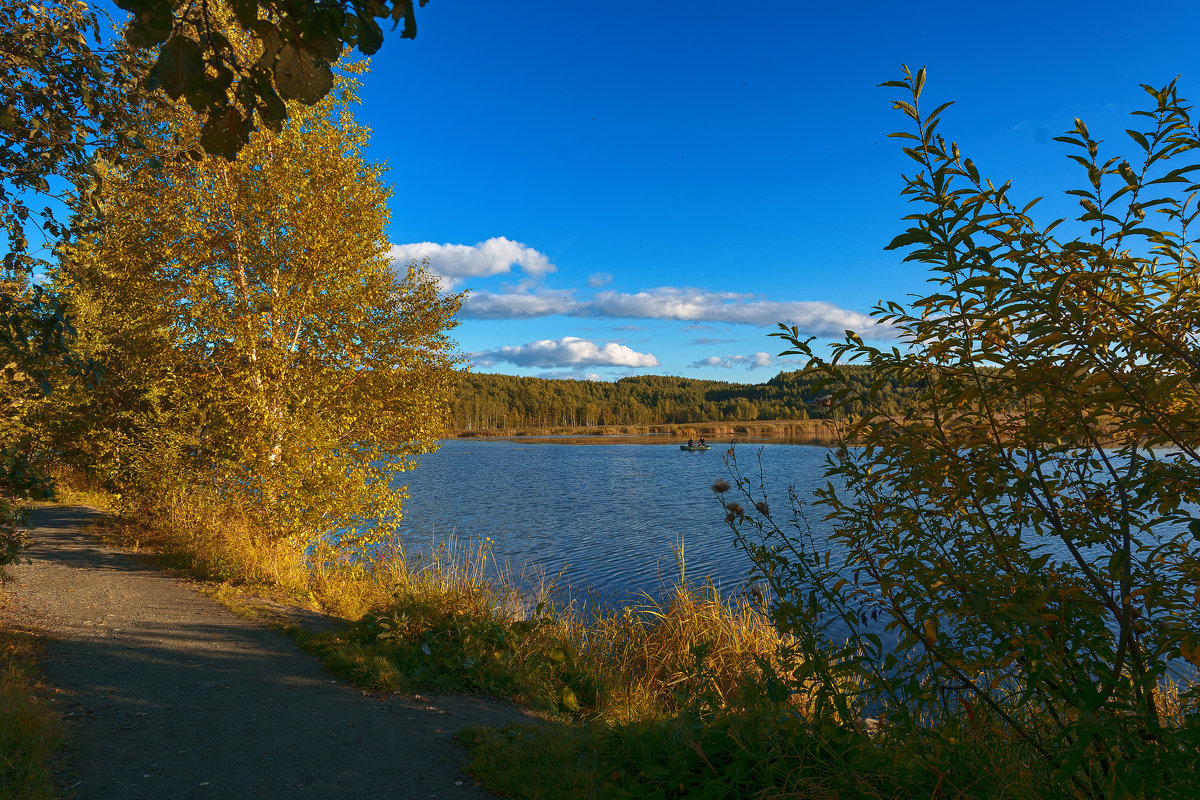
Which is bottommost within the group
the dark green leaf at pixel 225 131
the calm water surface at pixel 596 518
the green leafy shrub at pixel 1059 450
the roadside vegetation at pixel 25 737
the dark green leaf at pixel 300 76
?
the calm water surface at pixel 596 518

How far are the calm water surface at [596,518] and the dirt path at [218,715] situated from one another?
3405mm

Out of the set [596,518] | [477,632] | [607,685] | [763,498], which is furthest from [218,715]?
[596,518]

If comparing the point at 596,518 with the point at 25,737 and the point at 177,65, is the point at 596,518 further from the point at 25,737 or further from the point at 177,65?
the point at 177,65

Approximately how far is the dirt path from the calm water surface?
11.2ft

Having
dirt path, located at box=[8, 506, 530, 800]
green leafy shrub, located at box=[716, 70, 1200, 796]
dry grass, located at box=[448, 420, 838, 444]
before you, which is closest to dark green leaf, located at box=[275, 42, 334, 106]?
green leafy shrub, located at box=[716, 70, 1200, 796]

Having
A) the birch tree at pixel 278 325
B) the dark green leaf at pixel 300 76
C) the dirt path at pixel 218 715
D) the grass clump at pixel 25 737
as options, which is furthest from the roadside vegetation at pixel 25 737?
the birch tree at pixel 278 325

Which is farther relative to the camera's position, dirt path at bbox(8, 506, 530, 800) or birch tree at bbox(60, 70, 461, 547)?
birch tree at bbox(60, 70, 461, 547)

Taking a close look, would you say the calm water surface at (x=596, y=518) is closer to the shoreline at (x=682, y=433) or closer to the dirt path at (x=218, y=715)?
the dirt path at (x=218, y=715)

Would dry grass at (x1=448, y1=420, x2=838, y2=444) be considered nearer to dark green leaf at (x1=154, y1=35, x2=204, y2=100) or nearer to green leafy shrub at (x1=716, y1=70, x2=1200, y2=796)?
green leafy shrub at (x1=716, y1=70, x2=1200, y2=796)

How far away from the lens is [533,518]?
22.6 metres

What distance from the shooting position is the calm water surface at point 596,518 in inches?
577

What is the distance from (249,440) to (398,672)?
5.55m

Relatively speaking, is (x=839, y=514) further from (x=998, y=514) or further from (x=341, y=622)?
(x=341, y=622)

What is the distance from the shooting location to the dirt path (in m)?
3.85
